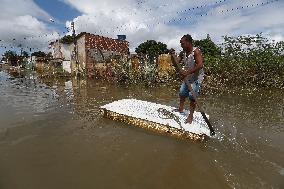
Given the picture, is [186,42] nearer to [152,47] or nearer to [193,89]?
[193,89]

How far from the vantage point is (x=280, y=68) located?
41.9ft

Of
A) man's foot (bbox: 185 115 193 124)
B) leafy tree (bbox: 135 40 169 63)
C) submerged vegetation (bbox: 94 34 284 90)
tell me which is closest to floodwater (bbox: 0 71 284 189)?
man's foot (bbox: 185 115 193 124)

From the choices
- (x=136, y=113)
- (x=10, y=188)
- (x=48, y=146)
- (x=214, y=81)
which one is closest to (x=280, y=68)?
(x=214, y=81)

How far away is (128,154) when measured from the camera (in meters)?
4.32

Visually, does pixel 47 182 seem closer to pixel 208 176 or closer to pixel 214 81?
pixel 208 176

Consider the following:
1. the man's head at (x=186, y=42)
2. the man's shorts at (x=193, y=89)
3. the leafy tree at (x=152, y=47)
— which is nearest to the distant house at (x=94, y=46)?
the leafy tree at (x=152, y=47)

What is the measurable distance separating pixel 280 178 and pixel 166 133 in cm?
218

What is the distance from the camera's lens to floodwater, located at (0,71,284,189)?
345 cm

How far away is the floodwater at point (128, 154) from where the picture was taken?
3453 millimetres

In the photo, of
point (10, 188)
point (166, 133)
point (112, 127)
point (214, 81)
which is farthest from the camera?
point (214, 81)

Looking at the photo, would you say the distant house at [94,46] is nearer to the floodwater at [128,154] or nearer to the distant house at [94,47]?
the distant house at [94,47]

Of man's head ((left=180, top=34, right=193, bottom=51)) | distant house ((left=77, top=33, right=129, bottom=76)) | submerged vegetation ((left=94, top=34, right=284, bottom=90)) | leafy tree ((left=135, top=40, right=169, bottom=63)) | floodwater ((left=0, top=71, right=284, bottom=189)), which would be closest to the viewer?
floodwater ((left=0, top=71, right=284, bottom=189))

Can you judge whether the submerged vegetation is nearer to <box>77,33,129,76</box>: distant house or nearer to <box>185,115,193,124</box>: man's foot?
<box>185,115,193,124</box>: man's foot

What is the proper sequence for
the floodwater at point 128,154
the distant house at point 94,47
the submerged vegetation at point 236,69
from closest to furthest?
the floodwater at point 128,154 → the submerged vegetation at point 236,69 → the distant house at point 94,47
